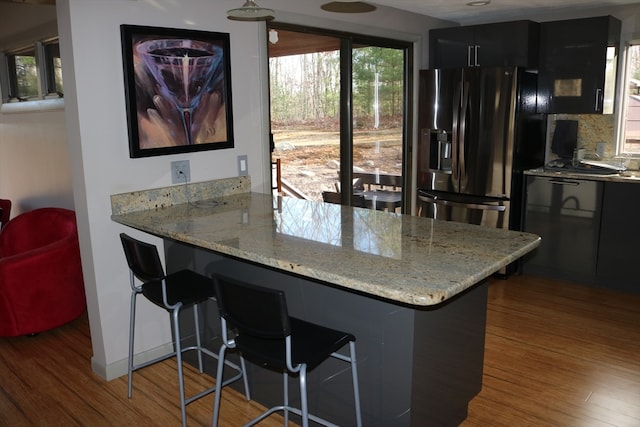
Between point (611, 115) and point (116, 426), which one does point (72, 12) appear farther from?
point (611, 115)

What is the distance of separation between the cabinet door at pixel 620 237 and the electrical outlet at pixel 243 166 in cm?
283

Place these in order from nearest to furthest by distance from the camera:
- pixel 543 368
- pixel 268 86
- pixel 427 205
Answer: pixel 543 368
pixel 268 86
pixel 427 205

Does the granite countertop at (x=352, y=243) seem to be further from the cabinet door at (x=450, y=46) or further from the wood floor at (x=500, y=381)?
the cabinet door at (x=450, y=46)

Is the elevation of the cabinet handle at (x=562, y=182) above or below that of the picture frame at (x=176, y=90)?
below

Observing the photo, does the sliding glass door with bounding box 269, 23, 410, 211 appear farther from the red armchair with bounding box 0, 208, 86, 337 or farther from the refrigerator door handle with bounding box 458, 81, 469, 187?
the red armchair with bounding box 0, 208, 86, 337

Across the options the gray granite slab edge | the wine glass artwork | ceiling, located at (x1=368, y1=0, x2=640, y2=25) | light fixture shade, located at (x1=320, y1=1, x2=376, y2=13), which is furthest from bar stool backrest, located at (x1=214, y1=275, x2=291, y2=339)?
ceiling, located at (x1=368, y1=0, x2=640, y2=25)

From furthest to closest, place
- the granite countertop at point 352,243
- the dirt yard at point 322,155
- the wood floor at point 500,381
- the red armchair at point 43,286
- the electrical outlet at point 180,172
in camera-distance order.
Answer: the dirt yard at point 322,155 → the red armchair at point 43,286 → the electrical outlet at point 180,172 → the wood floor at point 500,381 → the granite countertop at point 352,243

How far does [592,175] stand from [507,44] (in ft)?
4.23

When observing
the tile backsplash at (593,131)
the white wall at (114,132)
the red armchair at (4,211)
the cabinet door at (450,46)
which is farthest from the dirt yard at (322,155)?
the red armchair at (4,211)

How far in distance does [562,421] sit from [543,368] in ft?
1.77

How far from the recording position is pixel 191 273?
2877mm

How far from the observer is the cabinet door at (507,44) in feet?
14.7

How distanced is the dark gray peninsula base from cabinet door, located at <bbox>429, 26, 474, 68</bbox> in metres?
3.03

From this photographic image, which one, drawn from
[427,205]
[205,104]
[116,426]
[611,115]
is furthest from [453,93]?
[116,426]
